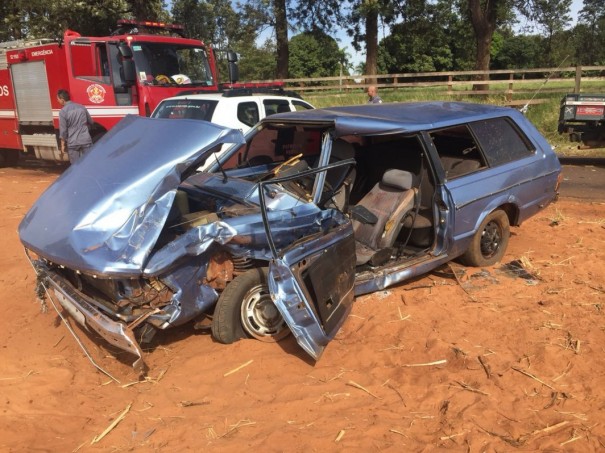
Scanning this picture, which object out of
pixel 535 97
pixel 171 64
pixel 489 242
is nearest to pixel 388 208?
pixel 489 242

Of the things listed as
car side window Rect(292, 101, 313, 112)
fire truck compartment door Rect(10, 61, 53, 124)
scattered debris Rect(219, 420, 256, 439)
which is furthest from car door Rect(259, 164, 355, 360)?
fire truck compartment door Rect(10, 61, 53, 124)

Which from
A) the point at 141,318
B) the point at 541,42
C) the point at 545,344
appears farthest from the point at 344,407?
the point at 541,42

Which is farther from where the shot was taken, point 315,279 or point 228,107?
point 228,107

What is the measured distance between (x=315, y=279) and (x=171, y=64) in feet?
29.8

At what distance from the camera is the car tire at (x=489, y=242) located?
17.5 ft

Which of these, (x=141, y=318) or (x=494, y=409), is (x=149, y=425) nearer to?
(x=141, y=318)

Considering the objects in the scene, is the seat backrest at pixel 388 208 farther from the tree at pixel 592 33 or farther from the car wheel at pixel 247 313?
the tree at pixel 592 33

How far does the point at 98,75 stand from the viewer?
36.0ft

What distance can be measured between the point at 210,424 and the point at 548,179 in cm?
456

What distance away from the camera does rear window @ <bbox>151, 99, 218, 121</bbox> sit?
8.30 meters

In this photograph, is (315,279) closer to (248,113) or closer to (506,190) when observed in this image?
(506,190)

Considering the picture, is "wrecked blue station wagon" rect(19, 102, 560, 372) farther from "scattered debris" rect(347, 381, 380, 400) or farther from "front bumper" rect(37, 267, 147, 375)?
"scattered debris" rect(347, 381, 380, 400)

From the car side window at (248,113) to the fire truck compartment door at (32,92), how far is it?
5.91 metres

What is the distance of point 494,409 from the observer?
10.8 ft
